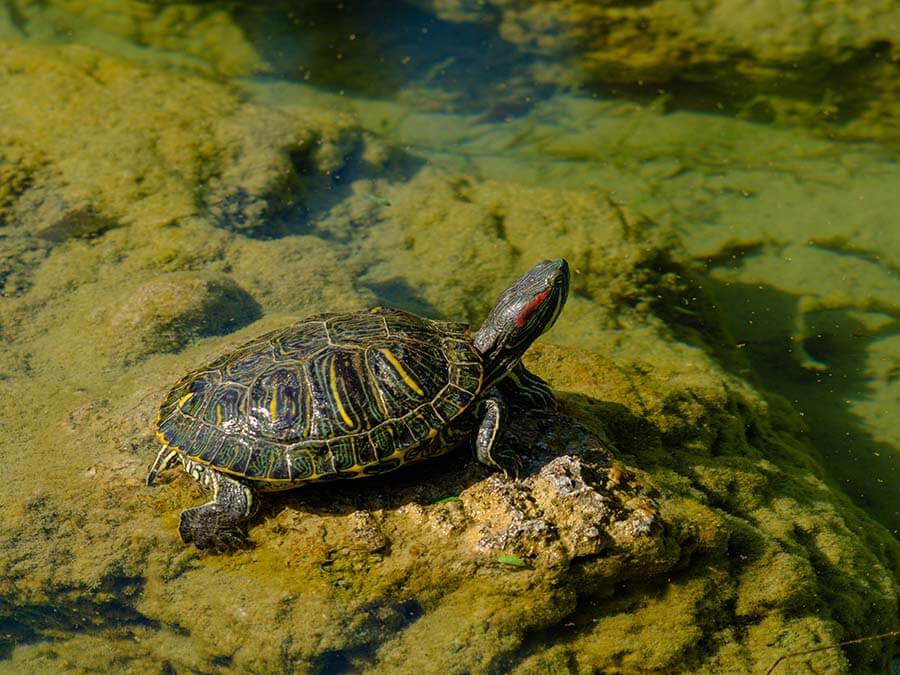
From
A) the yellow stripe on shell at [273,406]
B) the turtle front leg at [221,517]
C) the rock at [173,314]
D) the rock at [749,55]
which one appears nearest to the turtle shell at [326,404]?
the yellow stripe on shell at [273,406]

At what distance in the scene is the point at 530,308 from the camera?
4.31 meters

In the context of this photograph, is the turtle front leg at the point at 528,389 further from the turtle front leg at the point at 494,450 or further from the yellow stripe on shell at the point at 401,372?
the yellow stripe on shell at the point at 401,372

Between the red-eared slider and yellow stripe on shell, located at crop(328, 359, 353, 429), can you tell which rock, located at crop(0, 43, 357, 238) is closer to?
Answer: the red-eared slider

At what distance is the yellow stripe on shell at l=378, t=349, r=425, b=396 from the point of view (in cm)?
391

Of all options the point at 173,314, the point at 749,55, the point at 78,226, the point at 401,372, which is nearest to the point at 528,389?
the point at 401,372

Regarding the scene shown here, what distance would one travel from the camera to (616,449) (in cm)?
440

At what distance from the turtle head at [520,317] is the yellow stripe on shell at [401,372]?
39 cm

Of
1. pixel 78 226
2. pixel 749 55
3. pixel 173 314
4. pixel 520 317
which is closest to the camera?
pixel 520 317

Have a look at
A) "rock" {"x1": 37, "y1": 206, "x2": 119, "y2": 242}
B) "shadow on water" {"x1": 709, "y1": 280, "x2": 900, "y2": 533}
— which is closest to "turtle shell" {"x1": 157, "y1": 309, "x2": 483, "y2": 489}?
"rock" {"x1": 37, "y1": 206, "x2": 119, "y2": 242}

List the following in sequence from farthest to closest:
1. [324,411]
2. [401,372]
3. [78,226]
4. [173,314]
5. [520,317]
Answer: [78,226]
[173,314]
[520,317]
[401,372]
[324,411]

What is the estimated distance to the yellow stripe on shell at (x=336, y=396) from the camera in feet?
12.5

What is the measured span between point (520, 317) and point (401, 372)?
73 centimetres

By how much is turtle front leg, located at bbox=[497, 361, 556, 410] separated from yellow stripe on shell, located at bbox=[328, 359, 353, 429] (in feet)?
2.93

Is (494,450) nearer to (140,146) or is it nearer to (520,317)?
(520,317)
